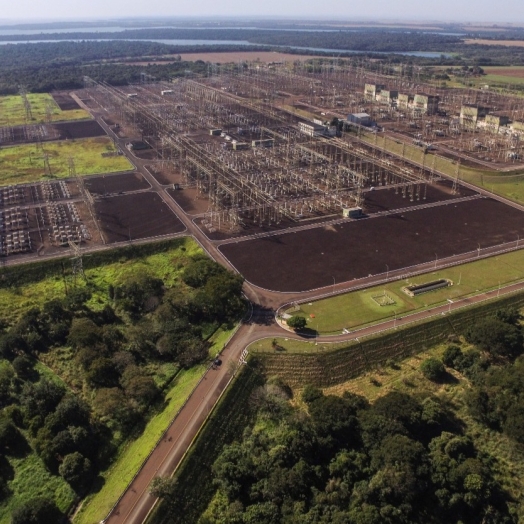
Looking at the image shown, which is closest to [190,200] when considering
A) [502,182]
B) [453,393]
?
[453,393]

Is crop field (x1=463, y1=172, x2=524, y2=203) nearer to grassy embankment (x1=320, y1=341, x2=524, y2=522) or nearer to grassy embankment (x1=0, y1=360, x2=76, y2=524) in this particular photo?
grassy embankment (x1=320, y1=341, x2=524, y2=522)

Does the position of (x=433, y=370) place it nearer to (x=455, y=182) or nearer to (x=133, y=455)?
(x=133, y=455)

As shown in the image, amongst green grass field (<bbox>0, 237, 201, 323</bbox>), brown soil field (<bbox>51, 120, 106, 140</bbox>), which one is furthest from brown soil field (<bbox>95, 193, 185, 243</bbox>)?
brown soil field (<bbox>51, 120, 106, 140</bbox>)

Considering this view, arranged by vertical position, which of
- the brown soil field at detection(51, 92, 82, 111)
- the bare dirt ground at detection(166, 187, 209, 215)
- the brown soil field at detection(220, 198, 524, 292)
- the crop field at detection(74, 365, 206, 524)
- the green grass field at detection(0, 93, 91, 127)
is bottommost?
the crop field at detection(74, 365, 206, 524)

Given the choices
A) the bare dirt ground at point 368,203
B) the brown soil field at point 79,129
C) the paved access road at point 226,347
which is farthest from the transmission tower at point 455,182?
the brown soil field at point 79,129

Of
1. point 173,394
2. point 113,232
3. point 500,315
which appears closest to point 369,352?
point 500,315

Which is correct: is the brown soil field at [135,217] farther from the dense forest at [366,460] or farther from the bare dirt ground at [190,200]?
the dense forest at [366,460]

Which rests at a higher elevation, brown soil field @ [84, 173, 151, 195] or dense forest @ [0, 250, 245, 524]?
brown soil field @ [84, 173, 151, 195]
